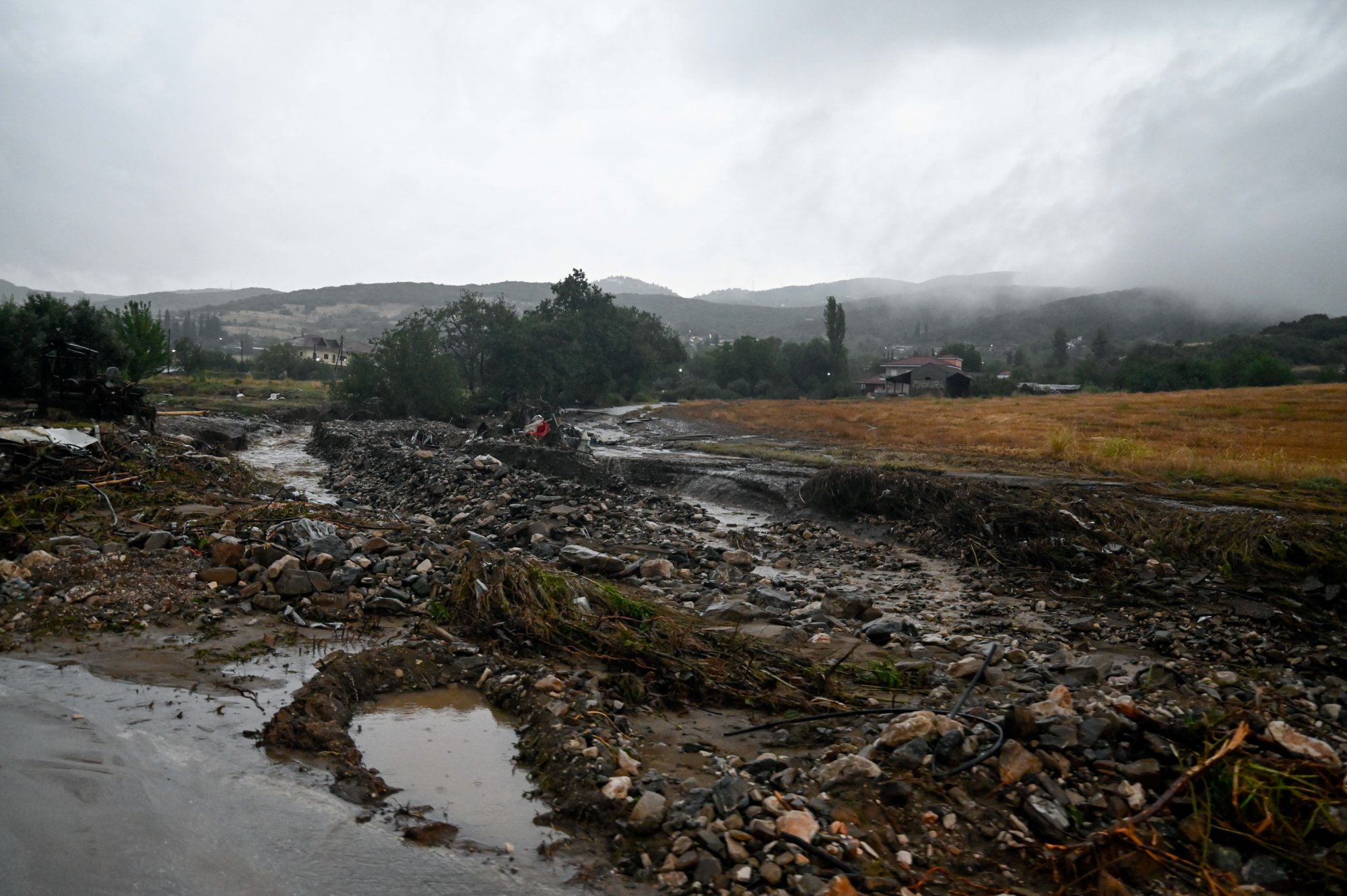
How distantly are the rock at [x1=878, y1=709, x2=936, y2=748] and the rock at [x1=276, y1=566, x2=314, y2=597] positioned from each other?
5.36m

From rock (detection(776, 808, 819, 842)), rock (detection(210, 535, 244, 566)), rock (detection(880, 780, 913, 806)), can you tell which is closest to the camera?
rock (detection(776, 808, 819, 842))

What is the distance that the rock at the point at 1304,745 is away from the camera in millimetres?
3801

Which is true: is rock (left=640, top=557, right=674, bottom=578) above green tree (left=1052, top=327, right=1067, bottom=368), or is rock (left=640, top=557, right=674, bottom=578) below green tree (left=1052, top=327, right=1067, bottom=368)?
below

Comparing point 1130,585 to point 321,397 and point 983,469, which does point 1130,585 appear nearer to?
point 983,469

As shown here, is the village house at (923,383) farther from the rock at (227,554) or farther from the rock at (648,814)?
the rock at (648,814)

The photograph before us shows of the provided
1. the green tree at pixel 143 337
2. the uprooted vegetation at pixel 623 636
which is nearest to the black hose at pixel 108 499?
the uprooted vegetation at pixel 623 636

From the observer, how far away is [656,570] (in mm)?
9398

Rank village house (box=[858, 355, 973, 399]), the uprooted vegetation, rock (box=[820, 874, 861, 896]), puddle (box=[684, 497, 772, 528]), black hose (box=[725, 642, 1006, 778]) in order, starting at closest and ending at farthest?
rock (box=[820, 874, 861, 896]) < black hose (box=[725, 642, 1006, 778]) < the uprooted vegetation < puddle (box=[684, 497, 772, 528]) < village house (box=[858, 355, 973, 399])

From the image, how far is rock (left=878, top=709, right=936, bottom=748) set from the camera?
4.37m

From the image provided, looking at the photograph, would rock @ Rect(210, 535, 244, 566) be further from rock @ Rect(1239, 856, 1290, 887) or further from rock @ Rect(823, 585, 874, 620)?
rock @ Rect(1239, 856, 1290, 887)

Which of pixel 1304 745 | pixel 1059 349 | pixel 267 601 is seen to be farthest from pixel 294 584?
pixel 1059 349

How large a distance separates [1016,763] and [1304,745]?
1.40m

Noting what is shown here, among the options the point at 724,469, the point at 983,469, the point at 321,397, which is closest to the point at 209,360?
the point at 321,397

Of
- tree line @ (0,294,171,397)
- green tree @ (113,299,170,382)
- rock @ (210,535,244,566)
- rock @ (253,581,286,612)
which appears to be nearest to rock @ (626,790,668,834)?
rock @ (253,581,286,612)
